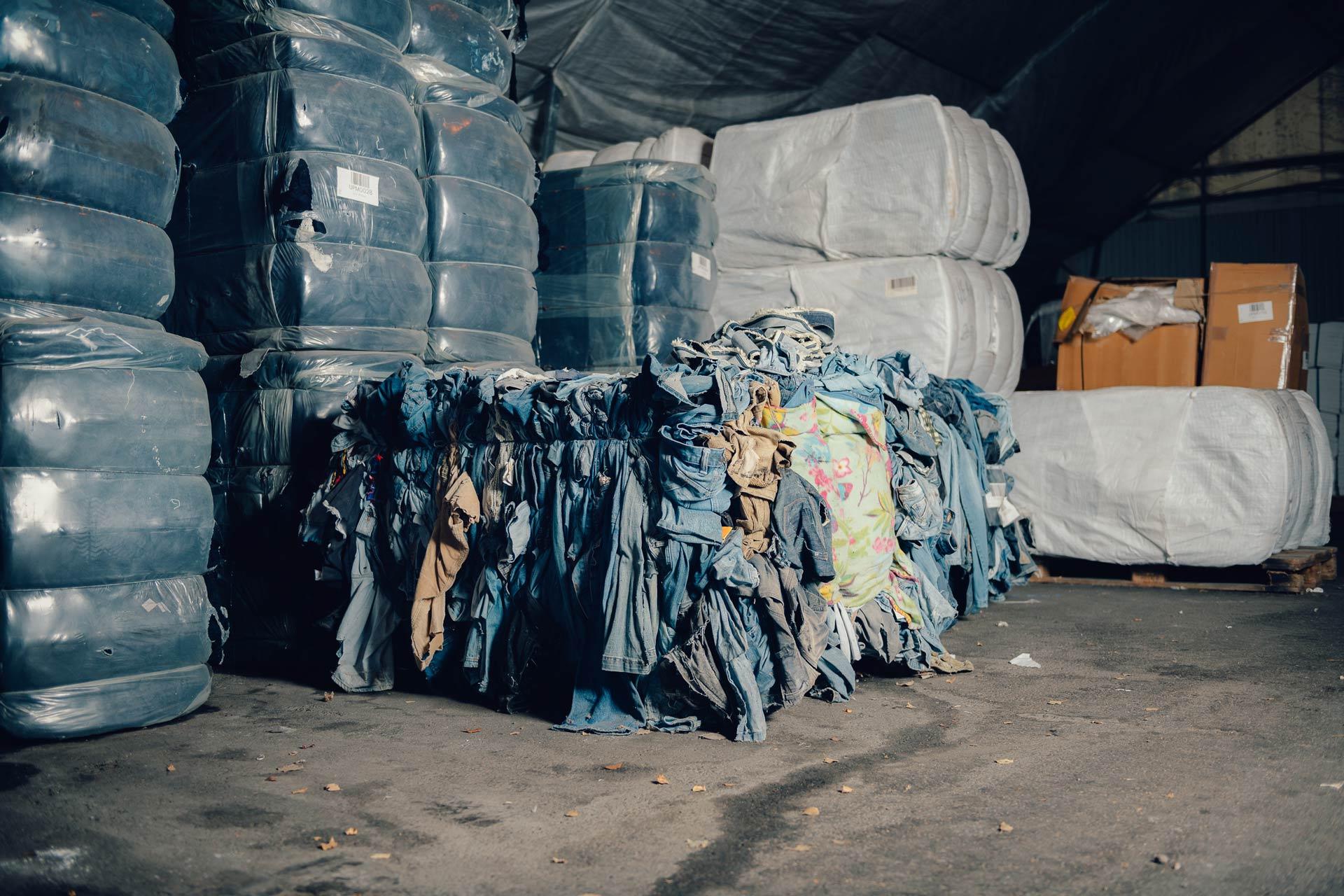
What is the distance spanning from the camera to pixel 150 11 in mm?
3791

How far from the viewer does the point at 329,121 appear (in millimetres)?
4227

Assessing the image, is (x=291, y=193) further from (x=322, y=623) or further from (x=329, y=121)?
(x=322, y=623)

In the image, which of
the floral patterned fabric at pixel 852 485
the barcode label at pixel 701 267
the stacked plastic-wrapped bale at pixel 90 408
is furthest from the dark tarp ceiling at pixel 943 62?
the floral patterned fabric at pixel 852 485

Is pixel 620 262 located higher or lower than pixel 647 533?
higher

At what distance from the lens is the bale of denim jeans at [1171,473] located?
5906 millimetres

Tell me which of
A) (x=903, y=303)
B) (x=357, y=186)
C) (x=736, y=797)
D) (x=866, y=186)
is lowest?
(x=736, y=797)

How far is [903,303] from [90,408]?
3924mm

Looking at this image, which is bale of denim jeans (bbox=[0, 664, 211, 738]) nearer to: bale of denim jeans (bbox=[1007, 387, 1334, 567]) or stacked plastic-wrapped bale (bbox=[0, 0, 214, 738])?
stacked plastic-wrapped bale (bbox=[0, 0, 214, 738])

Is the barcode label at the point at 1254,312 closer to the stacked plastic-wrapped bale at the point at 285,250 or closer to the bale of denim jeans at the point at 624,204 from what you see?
the bale of denim jeans at the point at 624,204

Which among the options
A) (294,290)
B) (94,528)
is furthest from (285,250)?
(94,528)

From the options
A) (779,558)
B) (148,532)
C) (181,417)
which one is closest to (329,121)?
(181,417)

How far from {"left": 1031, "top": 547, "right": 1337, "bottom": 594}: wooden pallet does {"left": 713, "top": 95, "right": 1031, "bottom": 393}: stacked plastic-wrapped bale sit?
1481 millimetres

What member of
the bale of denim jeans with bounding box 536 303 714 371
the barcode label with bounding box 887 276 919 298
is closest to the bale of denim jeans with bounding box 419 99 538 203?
the bale of denim jeans with bounding box 536 303 714 371

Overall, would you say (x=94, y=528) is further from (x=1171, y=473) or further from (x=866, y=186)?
(x=1171, y=473)
